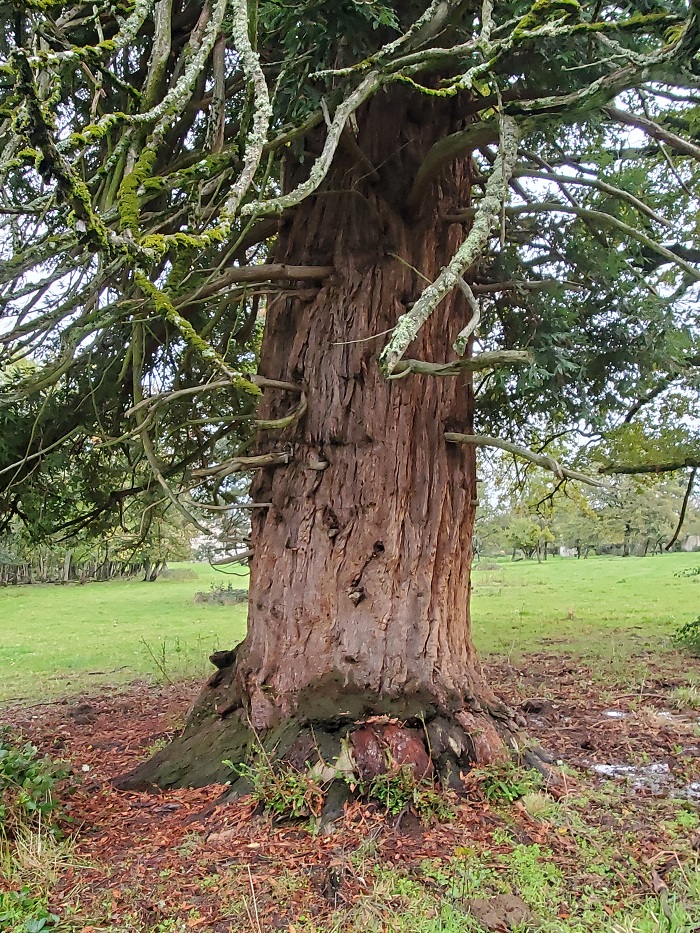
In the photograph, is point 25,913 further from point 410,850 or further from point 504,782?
point 504,782

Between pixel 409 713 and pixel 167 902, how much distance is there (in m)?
1.38

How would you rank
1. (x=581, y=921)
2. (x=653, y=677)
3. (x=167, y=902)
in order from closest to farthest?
(x=581, y=921) < (x=167, y=902) < (x=653, y=677)

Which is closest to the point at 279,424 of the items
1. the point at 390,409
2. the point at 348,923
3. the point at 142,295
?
the point at 390,409

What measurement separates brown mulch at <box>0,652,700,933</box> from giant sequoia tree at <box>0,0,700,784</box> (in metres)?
0.36

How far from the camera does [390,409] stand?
3.72 metres

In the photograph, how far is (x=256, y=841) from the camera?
289 cm

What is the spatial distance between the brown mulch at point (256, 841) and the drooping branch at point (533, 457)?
1574 millimetres

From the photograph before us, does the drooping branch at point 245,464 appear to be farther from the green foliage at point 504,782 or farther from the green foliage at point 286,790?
the green foliage at point 504,782

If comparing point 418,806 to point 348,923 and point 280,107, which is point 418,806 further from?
point 280,107

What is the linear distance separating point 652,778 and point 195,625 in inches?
411

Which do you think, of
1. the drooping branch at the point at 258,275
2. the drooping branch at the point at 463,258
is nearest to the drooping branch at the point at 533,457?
the drooping branch at the point at 463,258

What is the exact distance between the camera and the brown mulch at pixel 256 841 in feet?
8.11

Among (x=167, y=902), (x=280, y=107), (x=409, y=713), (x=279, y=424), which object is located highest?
(x=280, y=107)

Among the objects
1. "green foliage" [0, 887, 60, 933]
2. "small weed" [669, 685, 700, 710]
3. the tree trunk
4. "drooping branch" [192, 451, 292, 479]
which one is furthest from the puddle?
"green foliage" [0, 887, 60, 933]
